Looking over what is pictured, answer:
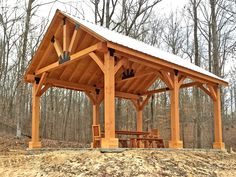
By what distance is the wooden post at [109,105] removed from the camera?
316 inches

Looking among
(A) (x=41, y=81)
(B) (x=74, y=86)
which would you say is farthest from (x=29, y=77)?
(B) (x=74, y=86)

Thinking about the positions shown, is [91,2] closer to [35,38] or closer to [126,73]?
[35,38]

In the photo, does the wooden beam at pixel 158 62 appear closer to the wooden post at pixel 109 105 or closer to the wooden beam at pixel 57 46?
the wooden post at pixel 109 105

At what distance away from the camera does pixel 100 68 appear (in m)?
10.5

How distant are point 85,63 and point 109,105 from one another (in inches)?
177

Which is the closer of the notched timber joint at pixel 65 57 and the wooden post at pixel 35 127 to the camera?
→ the notched timber joint at pixel 65 57

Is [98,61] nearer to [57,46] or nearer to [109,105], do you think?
[109,105]

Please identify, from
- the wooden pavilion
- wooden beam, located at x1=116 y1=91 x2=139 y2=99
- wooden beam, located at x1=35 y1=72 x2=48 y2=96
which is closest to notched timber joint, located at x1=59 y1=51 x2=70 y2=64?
the wooden pavilion

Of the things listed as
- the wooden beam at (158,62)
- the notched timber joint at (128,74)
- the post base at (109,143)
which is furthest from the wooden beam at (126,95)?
the post base at (109,143)

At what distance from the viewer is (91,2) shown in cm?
2280

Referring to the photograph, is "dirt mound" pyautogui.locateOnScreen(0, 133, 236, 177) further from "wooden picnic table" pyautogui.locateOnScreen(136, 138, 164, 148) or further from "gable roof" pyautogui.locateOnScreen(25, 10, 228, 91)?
"gable roof" pyautogui.locateOnScreen(25, 10, 228, 91)

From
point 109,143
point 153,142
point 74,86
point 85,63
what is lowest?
point 153,142

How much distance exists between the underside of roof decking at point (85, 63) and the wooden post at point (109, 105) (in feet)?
1.07

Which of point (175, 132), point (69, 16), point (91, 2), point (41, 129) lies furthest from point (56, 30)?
point (41, 129)
